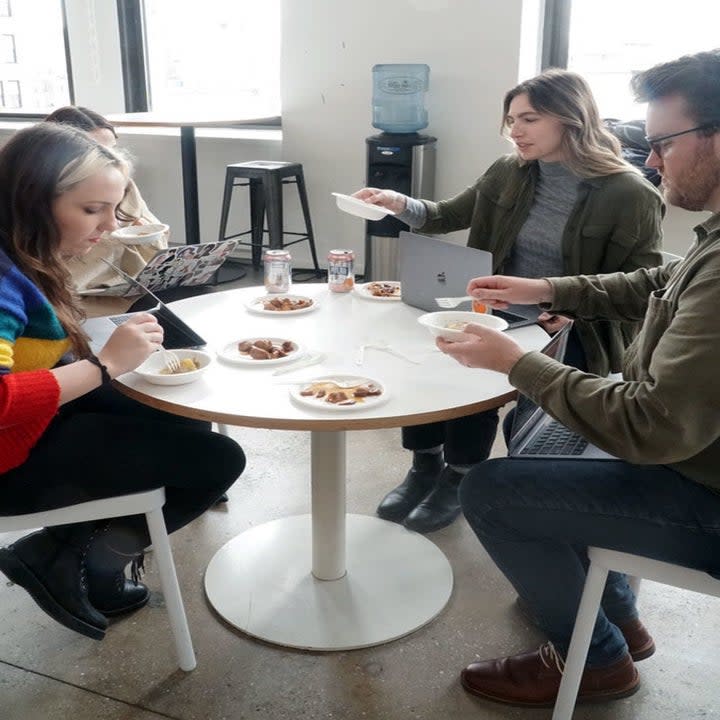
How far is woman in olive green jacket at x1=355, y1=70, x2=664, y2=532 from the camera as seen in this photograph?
6.68 feet

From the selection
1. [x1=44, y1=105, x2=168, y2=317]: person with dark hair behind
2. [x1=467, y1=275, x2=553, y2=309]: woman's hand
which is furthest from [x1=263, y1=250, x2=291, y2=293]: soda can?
[x1=467, y1=275, x2=553, y2=309]: woman's hand

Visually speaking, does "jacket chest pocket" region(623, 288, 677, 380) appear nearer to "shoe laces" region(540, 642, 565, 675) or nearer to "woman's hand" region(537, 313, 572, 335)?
"woman's hand" region(537, 313, 572, 335)

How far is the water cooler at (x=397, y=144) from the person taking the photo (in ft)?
13.8

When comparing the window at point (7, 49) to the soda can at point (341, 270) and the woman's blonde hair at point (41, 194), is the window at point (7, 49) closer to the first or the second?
the soda can at point (341, 270)

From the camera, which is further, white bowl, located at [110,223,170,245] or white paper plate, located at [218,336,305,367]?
white bowl, located at [110,223,170,245]

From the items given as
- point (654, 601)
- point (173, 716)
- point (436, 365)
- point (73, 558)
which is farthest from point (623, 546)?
point (73, 558)

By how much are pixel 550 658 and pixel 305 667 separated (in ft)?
1.67

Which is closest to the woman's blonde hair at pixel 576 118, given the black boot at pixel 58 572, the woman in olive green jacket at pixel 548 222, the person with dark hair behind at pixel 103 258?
the woman in olive green jacket at pixel 548 222

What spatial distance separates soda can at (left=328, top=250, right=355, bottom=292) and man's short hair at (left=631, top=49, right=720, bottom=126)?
→ 935 mm

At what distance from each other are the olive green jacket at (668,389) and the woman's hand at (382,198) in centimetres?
108

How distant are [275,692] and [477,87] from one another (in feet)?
11.4

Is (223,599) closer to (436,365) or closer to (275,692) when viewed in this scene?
(275,692)

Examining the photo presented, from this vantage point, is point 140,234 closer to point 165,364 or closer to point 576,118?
point 165,364

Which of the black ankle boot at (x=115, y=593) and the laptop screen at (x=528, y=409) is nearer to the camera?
the laptop screen at (x=528, y=409)
